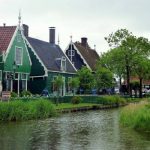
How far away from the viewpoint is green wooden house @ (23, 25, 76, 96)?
54.4 metres

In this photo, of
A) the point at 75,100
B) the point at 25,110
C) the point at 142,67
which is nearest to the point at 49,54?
the point at 75,100

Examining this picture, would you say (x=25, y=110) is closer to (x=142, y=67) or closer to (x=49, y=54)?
(x=49, y=54)

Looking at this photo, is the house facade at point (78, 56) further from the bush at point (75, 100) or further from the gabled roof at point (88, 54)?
the bush at point (75, 100)

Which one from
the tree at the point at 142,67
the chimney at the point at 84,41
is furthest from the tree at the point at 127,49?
the chimney at the point at 84,41

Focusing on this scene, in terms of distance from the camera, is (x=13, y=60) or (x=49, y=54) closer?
(x=13, y=60)

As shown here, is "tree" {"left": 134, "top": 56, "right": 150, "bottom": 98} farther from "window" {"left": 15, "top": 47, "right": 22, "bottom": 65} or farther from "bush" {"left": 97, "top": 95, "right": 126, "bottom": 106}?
"window" {"left": 15, "top": 47, "right": 22, "bottom": 65}

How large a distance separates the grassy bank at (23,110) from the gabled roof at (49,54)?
20885 millimetres

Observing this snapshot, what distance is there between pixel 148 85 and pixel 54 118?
62.1m

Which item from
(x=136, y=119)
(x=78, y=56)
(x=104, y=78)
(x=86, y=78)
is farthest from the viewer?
(x=78, y=56)

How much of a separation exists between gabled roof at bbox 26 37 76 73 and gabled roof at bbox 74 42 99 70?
753 cm

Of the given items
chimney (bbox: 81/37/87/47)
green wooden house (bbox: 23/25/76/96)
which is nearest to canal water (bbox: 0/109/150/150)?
green wooden house (bbox: 23/25/76/96)

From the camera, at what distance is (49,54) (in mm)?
59312

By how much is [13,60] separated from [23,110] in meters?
18.6

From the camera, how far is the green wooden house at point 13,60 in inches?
1902
